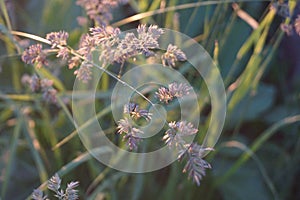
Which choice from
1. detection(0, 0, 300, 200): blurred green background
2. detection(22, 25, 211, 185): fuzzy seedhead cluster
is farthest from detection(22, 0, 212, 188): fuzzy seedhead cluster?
detection(0, 0, 300, 200): blurred green background

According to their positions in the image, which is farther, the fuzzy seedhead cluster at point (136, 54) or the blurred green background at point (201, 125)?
the blurred green background at point (201, 125)

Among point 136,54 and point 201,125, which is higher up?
point 136,54

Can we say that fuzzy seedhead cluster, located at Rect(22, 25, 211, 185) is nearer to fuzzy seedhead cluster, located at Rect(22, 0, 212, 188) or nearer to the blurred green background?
fuzzy seedhead cluster, located at Rect(22, 0, 212, 188)

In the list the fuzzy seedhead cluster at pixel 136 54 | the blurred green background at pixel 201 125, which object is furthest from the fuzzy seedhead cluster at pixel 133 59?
the blurred green background at pixel 201 125

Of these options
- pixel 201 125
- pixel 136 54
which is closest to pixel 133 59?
pixel 136 54

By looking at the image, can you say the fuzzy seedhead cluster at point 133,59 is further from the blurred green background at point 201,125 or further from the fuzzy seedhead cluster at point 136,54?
the blurred green background at point 201,125

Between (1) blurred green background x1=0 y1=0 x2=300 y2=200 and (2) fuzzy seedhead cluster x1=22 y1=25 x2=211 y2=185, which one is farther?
(1) blurred green background x1=0 y1=0 x2=300 y2=200

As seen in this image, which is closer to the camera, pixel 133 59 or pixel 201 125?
pixel 133 59

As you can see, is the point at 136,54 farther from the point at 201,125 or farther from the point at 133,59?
the point at 201,125
